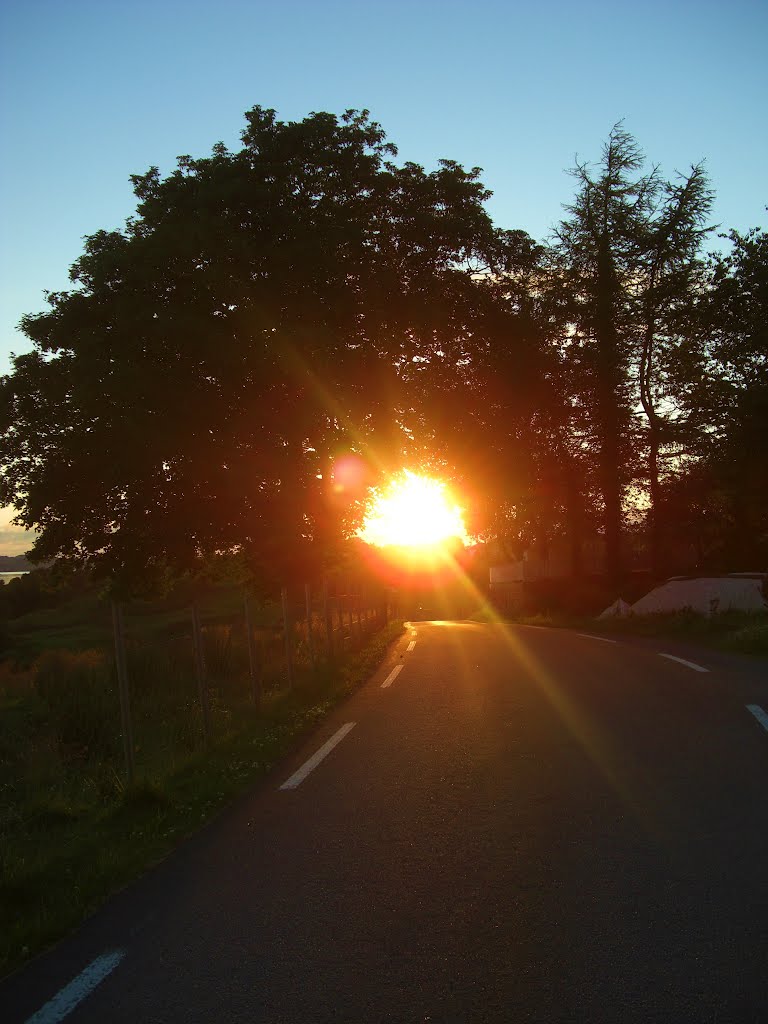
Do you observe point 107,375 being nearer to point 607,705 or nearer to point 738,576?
point 607,705

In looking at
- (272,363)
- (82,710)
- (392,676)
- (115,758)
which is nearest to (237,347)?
(272,363)

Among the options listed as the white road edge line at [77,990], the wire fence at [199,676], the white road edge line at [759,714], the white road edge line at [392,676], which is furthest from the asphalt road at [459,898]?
the white road edge line at [392,676]

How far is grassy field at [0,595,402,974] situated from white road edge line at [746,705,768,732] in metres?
4.91

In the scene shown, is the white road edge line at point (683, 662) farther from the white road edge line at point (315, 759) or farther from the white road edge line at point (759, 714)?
the white road edge line at point (315, 759)

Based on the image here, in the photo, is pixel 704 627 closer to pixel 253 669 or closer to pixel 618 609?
pixel 618 609

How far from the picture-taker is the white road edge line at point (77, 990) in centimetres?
372

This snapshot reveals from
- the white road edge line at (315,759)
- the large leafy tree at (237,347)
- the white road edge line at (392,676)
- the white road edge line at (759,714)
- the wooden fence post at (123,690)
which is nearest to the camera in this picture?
the white road edge line at (315,759)

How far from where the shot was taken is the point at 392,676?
16.7m

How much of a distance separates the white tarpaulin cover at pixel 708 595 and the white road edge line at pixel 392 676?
11854 millimetres

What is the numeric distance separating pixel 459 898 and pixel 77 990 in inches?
73.7

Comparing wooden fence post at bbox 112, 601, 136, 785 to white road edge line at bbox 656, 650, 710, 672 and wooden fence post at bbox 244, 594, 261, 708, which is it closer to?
wooden fence post at bbox 244, 594, 261, 708

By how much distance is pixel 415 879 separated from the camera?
A: 203 inches

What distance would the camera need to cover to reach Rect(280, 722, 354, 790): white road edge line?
791 cm

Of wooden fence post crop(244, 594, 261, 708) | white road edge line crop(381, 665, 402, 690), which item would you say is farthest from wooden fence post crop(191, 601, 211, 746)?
white road edge line crop(381, 665, 402, 690)
